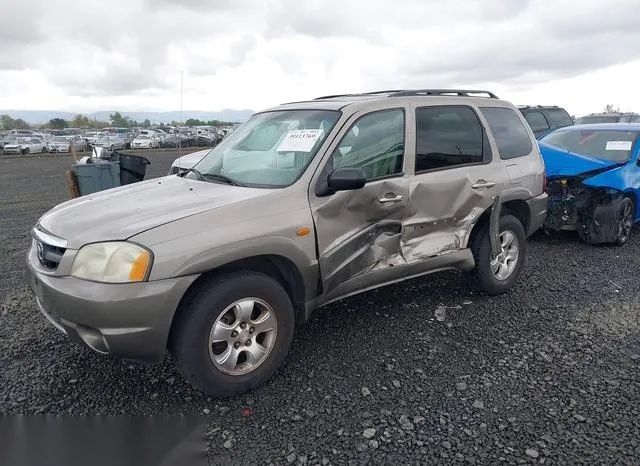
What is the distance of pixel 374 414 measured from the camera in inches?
114

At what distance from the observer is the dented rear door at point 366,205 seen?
3393 millimetres

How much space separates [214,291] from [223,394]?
0.66m

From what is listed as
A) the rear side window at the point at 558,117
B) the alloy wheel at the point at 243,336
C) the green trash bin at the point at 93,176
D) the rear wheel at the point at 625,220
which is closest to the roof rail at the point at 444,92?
the alloy wheel at the point at 243,336

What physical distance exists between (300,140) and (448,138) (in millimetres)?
1380

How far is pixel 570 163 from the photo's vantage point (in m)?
6.52

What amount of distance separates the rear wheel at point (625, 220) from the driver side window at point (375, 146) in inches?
163

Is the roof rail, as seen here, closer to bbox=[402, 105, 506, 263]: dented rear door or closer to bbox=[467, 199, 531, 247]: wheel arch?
bbox=[402, 105, 506, 263]: dented rear door

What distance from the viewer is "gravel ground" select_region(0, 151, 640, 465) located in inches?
103

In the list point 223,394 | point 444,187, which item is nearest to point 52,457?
point 223,394

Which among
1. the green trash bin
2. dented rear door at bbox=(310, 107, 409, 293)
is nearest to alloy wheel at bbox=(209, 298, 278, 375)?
dented rear door at bbox=(310, 107, 409, 293)

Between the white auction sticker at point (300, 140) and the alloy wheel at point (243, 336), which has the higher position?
the white auction sticker at point (300, 140)

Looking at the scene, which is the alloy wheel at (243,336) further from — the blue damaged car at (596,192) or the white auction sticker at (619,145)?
the white auction sticker at (619,145)

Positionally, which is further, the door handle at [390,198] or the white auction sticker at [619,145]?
the white auction sticker at [619,145]

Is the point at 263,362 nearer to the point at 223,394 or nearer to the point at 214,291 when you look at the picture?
the point at 223,394
